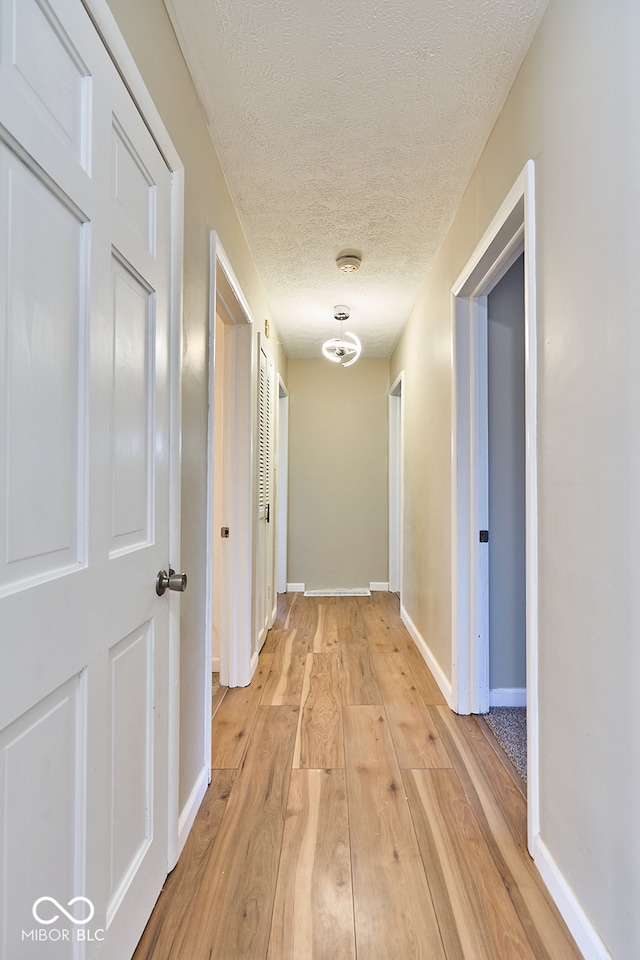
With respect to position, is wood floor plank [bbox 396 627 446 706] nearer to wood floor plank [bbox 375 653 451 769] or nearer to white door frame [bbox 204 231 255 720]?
wood floor plank [bbox 375 653 451 769]

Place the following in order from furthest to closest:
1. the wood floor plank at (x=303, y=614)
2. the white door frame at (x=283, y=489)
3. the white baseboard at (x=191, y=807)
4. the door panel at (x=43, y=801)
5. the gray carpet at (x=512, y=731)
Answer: the white door frame at (x=283, y=489)
the wood floor plank at (x=303, y=614)
the gray carpet at (x=512, y=731)
the white baseboard at (x=191, y=807)
the door panel at (x=43, y=801)

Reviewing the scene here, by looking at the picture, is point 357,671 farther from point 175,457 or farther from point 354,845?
point 175,457

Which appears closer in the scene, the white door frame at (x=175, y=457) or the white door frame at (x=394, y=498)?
the white door frame at (x=175, y=457)

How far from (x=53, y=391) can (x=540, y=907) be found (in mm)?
1656

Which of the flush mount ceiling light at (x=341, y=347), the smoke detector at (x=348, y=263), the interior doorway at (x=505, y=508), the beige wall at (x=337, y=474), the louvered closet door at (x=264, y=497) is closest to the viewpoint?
the interior doorway at (x=505, y=508)

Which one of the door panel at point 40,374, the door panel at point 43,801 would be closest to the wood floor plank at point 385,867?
the door panel at point 43,801

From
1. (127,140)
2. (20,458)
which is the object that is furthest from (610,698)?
(127,140)

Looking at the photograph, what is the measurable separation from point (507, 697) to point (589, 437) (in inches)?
70.7

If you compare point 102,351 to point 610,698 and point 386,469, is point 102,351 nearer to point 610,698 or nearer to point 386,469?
point 610,698

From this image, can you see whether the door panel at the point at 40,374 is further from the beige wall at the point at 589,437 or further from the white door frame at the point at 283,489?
the white door frame at the point at 283,489

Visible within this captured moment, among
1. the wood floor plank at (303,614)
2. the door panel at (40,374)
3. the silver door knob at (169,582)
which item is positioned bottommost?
the wood floor plank at (303,614)

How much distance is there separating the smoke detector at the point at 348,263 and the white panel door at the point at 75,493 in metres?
1.73

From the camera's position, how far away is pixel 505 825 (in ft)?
5.18

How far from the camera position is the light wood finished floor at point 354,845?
1188mm
